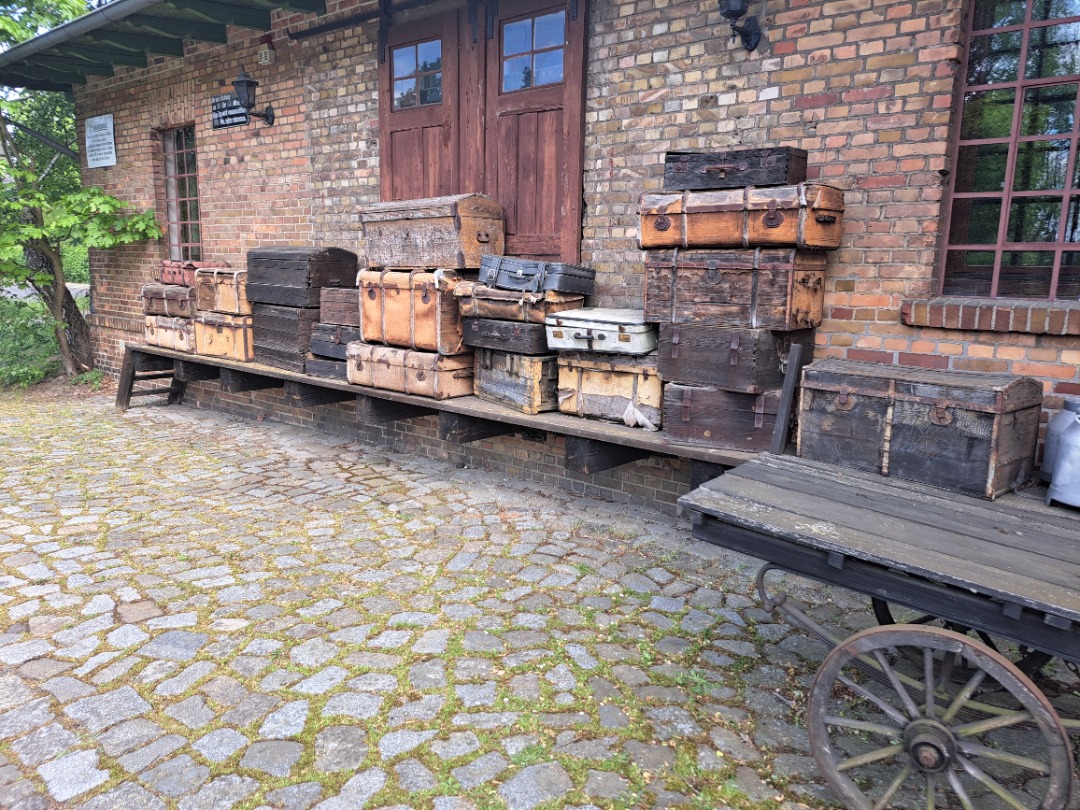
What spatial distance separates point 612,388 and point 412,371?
1.59 metres

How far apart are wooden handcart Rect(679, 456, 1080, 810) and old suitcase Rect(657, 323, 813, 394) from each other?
993mm

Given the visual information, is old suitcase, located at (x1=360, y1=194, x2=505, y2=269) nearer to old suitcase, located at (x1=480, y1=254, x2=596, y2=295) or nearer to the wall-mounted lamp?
old suitcase, located at (x1=480, y1=254, x2=596, y2=295)

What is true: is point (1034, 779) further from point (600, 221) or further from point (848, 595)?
point (600, 221)

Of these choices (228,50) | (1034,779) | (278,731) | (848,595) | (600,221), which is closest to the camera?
(1034,779)

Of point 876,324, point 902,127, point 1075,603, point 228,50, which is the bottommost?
point 1075,603

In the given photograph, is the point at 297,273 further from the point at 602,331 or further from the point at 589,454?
the point at 589,454

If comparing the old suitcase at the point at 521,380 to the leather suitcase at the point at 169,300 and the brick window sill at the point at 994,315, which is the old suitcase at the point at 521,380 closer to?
the brick window sill at the point at 994,315

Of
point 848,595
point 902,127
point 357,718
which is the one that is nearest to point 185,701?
point 357,718

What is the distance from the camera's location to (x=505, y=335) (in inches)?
198

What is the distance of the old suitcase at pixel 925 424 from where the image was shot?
9.78 ft

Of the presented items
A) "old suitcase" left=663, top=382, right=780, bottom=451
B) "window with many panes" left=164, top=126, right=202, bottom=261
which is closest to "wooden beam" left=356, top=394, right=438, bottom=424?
"old suitcase" left=663, top=382, right=780, bottom=451

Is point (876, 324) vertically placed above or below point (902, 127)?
below

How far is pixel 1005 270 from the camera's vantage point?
396cm

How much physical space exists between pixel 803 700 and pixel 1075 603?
48.8 inches
